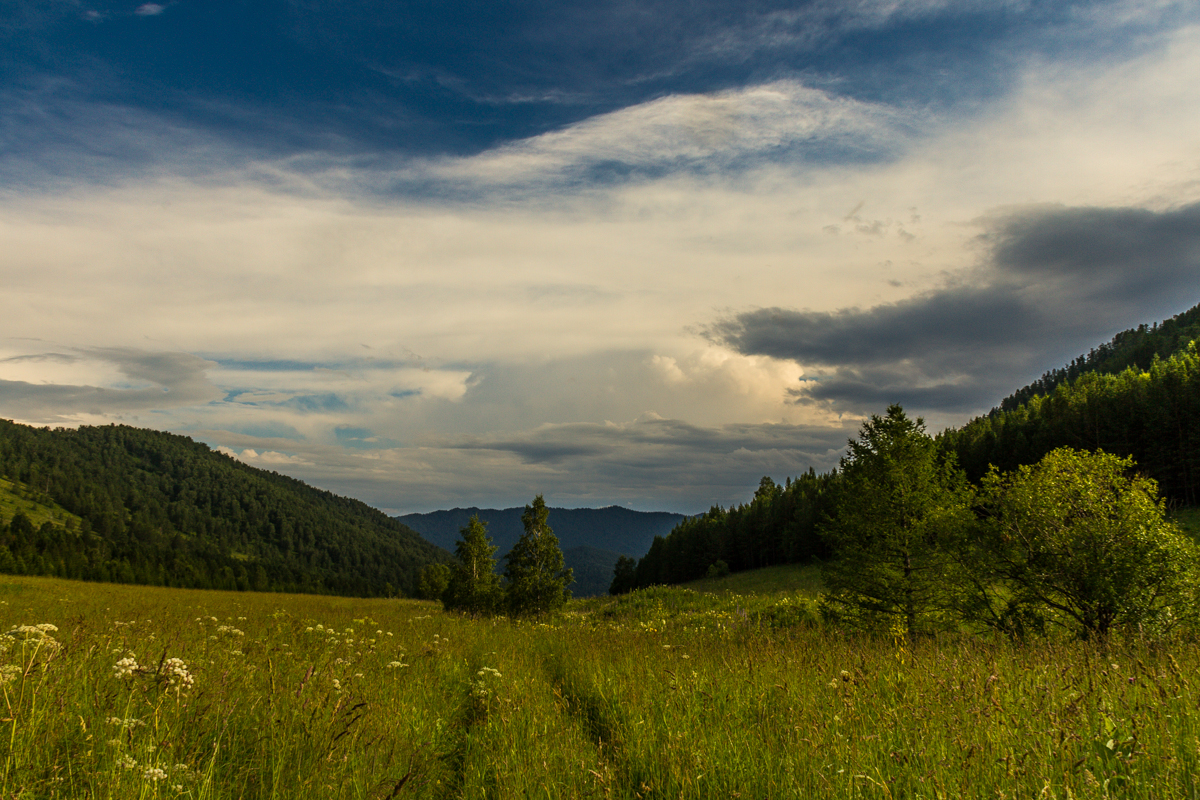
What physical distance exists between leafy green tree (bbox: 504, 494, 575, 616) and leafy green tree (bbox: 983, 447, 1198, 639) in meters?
20.5

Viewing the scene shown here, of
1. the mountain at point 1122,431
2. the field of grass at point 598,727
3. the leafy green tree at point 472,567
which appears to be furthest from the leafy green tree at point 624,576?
the field of grass at point 598,727

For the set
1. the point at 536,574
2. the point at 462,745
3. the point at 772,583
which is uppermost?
the point at 462,745

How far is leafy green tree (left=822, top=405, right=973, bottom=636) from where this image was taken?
49.9 ft

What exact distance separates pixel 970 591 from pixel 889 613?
2.44 metres

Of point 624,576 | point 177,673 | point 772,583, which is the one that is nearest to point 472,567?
point 772,583

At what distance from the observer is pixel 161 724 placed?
13.8 ft

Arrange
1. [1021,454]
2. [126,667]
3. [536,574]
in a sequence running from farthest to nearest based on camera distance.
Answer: [1021,454], [536,574], [126,667]

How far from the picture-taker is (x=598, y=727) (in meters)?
6.27

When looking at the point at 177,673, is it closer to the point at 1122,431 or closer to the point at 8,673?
the point at 8,673

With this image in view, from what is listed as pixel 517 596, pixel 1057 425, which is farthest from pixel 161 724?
pixel 1057 425

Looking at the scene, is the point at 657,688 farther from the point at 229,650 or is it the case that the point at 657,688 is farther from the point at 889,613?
the point at 889,613

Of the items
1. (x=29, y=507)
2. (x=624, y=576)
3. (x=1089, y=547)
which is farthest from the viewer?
(x=29, y=507)

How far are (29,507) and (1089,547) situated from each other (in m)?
255

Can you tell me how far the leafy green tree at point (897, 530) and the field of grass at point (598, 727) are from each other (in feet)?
24.8
